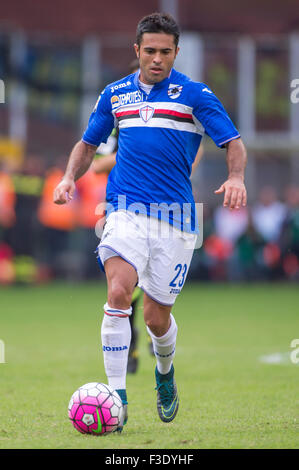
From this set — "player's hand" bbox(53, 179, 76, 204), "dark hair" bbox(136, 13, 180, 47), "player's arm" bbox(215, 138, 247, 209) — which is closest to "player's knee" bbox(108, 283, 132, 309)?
"player's hand" bbox(53, 179, 76, 204)

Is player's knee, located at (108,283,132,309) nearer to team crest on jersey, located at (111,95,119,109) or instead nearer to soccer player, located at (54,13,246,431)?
soccer player, located at (54,13,246,431)

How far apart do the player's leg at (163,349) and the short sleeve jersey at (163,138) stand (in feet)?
1.84

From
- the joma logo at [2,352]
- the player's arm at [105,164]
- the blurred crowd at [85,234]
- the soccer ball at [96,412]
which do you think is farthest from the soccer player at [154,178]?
the blurred crowd at [85,234]

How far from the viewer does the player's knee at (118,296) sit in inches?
212

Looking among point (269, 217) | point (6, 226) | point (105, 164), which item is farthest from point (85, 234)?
point (105, 164)

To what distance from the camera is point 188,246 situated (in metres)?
5.79

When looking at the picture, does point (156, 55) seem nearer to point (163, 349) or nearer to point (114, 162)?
point (163, 349)

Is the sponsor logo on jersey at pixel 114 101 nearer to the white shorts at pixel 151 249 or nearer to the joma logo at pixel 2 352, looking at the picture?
the white shorts at pixel 151 249

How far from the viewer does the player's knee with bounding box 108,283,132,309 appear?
5.39 metres

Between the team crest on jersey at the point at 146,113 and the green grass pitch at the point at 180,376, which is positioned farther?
the team crest on jersey at the point at 146,113

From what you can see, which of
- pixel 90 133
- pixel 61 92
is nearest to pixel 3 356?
pixel 90 133
